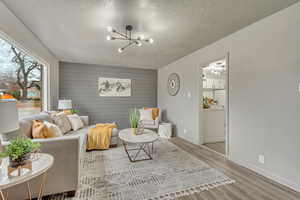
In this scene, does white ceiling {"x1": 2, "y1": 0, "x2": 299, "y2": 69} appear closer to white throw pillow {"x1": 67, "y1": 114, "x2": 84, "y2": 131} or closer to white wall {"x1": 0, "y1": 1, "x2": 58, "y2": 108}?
white wall {"x1": 0, "y1": 1, "x2": 58, "y2": 108}

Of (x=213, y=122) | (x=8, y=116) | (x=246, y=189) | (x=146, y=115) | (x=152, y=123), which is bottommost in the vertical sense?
(x=246, y=189)

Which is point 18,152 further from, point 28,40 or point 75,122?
point 28,40

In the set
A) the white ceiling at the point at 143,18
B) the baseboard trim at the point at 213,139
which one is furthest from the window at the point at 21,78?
the baseboard trim at the point at 213,139

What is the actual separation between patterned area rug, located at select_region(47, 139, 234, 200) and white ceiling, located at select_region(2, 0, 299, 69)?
2391 mm

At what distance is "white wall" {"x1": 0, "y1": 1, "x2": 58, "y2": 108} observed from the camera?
1.85 meters

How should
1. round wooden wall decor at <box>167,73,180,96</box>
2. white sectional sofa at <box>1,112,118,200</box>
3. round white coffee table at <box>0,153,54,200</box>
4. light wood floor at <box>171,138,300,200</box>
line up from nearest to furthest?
round white coffee table at <box>0,153,54,200</box> → white sectional sofa at <box>1,112,118,200</box> → light wood floor at <box>171,138,300,200</box> → round wooden wall decor at <box>167,73,180,96</box>

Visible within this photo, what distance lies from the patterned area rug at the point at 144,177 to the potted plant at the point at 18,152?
85 centimetres

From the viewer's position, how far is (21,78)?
2.51m

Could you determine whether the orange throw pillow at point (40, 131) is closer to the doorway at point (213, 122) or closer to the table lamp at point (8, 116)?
the table lamp at point (8, 116)

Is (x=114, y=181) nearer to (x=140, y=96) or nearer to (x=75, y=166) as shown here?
(x=75, y=166)

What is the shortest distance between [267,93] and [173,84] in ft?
8.69

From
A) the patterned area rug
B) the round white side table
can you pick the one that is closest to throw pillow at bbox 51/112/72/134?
the patterned area rug

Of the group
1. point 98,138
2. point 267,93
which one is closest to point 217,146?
point 267,93

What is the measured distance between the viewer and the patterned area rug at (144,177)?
1629 mm
